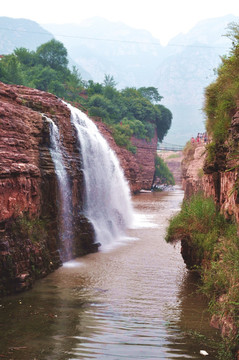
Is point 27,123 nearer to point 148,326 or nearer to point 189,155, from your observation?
point 148,326

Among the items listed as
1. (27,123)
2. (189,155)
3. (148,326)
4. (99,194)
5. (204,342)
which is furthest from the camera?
(189,155)

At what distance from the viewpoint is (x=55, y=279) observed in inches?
457

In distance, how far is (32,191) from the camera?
12.4 meters

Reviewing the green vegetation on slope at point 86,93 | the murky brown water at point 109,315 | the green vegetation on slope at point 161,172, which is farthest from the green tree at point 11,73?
the murky brown water at point 109,315

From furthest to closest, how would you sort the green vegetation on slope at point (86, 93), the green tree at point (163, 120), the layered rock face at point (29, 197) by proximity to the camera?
the green tree at point (163, 120)
the green vegetation on slope at point (86, 93)
the layered rock face at point (29, 197)

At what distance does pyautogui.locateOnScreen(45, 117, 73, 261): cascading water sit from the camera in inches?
565

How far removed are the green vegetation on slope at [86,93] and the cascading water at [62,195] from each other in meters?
25.2

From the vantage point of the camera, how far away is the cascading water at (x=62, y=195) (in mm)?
14347

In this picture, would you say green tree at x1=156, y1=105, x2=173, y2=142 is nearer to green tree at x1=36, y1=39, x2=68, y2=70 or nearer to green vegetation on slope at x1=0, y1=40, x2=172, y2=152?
green vegetation on slope at x1=0, y1=40, x2=172, y2=152

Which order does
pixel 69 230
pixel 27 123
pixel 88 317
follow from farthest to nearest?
1. pixel 69 230
2. pixel 27 123
3. pixel 88 317

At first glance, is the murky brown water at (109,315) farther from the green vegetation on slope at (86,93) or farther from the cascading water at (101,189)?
the green vegetation on slope at (86,93)

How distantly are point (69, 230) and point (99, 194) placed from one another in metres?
4.37

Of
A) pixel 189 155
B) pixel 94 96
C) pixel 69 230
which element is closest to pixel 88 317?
pixel 69 230

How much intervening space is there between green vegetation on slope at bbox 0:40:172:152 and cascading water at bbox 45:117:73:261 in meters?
25.2
